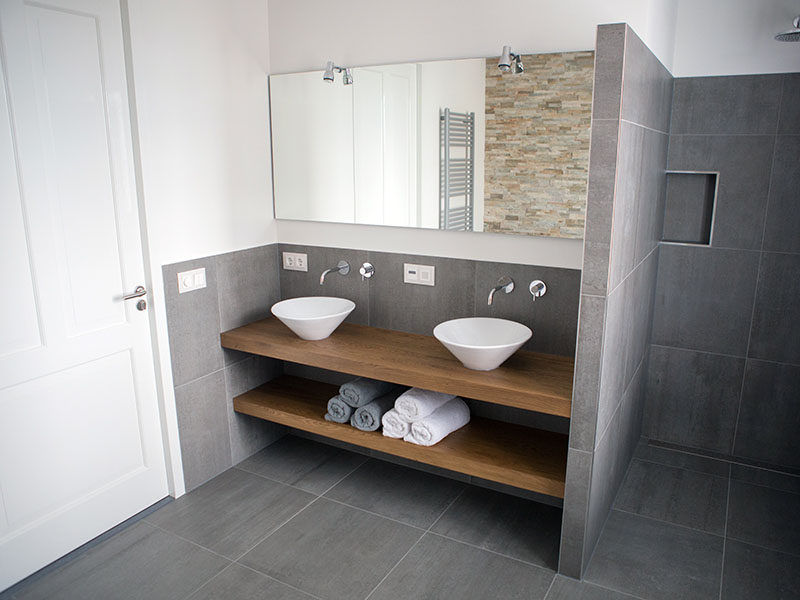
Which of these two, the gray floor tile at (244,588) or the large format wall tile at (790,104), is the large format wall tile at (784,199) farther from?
the gray floor tile at (244,588)

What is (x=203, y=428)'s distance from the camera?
3.06m

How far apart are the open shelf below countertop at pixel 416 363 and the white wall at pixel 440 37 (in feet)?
1.47

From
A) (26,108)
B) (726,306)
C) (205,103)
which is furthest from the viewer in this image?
(726,306)

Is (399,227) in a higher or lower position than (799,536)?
higher

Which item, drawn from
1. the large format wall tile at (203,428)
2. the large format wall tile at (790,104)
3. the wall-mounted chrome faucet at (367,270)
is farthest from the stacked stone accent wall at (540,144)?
the large format wall tile at (203,428)

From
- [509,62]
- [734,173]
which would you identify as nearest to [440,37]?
[509,62]

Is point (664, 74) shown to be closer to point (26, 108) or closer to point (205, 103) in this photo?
point (205, 103)

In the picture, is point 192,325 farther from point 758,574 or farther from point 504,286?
point 758,574

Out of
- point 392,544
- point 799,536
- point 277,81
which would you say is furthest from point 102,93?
point 799,536

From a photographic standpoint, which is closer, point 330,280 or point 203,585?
point 203,585

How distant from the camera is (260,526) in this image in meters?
2.75

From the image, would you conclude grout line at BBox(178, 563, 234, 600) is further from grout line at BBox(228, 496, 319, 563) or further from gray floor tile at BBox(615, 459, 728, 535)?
gray floor tile at BBox(615, 459, 728, 535)

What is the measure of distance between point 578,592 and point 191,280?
2.14 metres

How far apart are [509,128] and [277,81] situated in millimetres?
1325
